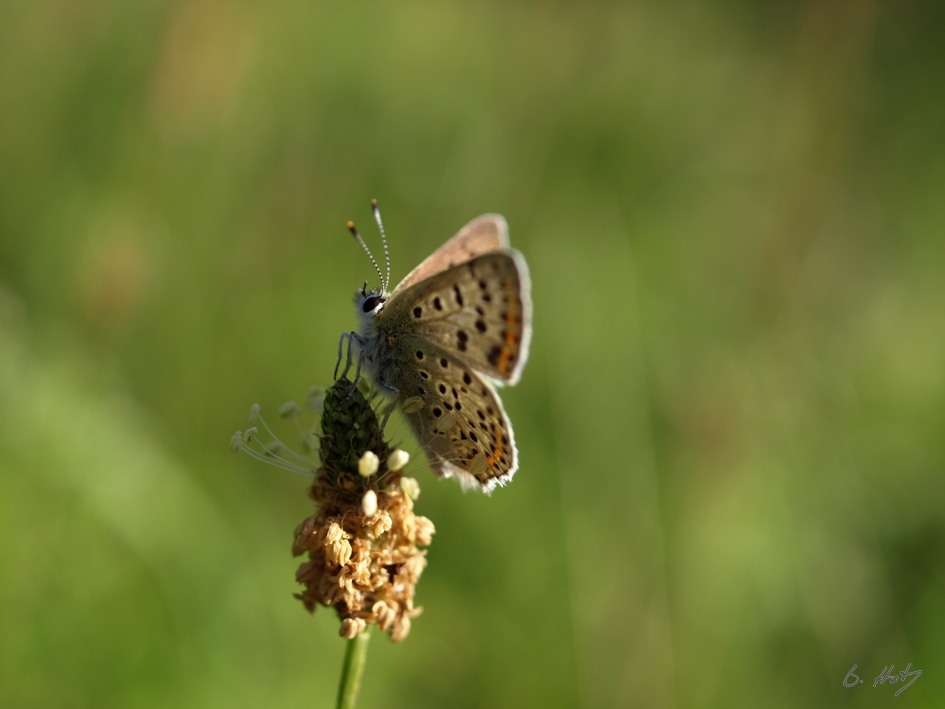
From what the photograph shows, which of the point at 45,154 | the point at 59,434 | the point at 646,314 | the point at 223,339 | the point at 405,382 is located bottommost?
the point at 405,382

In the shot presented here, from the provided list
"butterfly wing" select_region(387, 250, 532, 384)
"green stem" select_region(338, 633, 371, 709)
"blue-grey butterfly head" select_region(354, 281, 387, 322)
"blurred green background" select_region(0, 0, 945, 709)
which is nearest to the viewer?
"green stem" select_region(338, 633, 371, 709)

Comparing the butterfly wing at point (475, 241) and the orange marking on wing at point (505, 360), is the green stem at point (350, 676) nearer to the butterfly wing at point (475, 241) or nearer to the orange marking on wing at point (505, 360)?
the orange marking on wing at point (505, 360)

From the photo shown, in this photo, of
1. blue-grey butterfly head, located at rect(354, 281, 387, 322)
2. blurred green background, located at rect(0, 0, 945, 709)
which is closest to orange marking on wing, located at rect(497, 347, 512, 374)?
blue-grey butterfly head, located at rect(354, 281, 387, 322)

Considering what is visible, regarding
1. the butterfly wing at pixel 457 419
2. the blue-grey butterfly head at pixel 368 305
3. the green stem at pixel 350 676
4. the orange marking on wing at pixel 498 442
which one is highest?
the blue-grey butterfly head at pixel 368 305

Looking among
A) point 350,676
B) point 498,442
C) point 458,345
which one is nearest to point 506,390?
point 458,345

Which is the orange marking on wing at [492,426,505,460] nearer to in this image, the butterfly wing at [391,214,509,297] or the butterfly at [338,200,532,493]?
the butterfly at [338,200,532,493]

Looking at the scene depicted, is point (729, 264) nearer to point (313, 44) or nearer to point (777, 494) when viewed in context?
point (777, 494)

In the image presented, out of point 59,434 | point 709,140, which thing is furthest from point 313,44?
point 59,434

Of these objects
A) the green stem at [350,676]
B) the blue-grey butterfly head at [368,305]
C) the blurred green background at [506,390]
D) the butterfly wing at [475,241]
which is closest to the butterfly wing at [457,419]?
the blue-grey butterfly head at [368,305]
